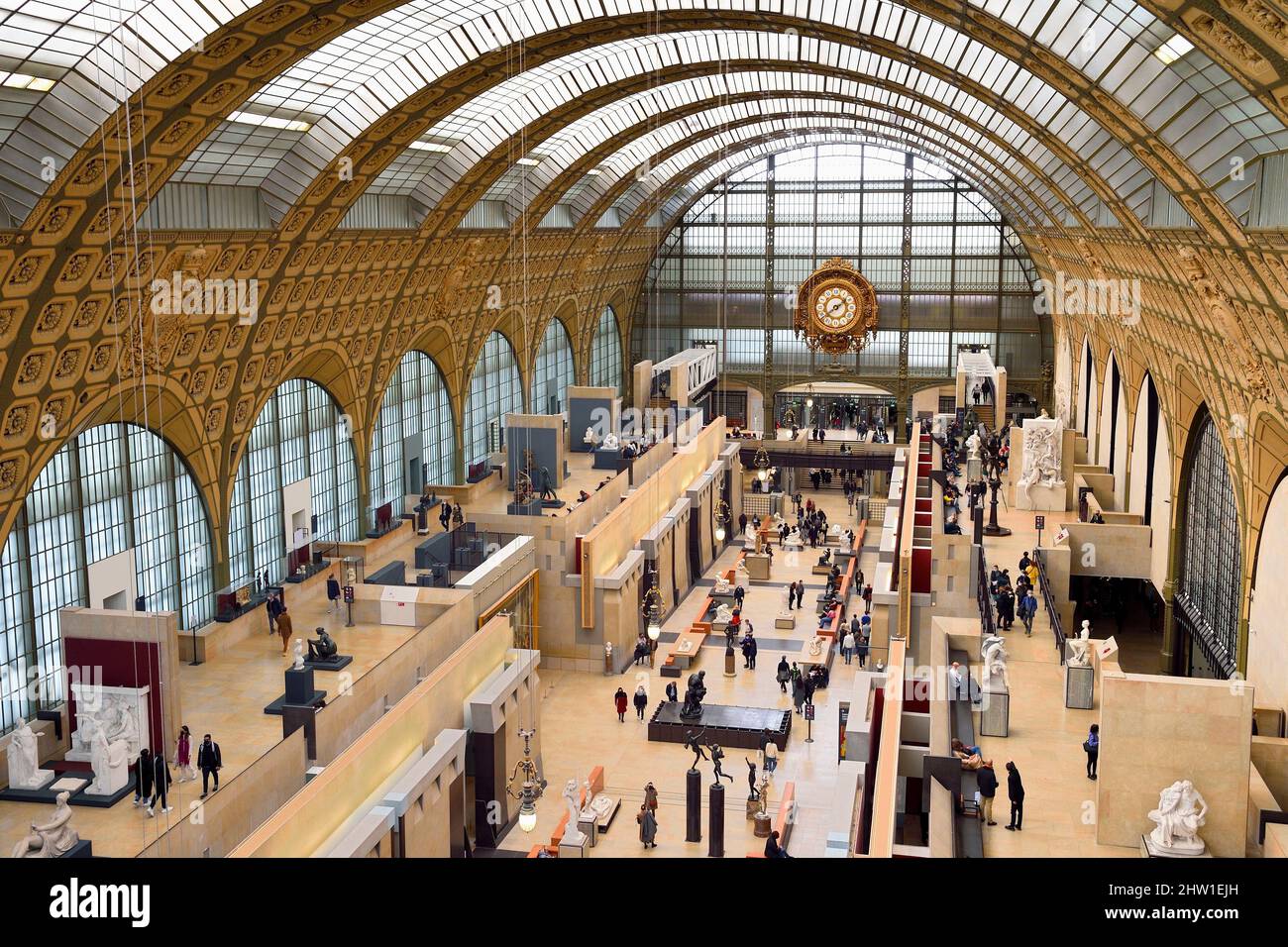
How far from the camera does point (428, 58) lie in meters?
28.3

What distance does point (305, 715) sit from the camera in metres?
19.7

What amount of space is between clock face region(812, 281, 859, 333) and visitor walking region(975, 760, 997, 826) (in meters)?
27.9

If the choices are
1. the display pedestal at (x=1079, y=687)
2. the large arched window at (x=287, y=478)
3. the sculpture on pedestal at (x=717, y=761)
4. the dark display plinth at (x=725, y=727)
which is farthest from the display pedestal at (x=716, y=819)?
the large arched window at (x=287, y=478)

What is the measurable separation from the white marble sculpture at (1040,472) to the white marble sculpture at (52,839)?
91.8 ft

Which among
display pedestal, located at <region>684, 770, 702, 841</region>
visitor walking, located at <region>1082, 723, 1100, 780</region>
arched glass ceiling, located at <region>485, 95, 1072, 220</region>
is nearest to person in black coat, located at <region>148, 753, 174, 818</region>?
display pedestal, located at <region>684, 770, 702, 841</region>

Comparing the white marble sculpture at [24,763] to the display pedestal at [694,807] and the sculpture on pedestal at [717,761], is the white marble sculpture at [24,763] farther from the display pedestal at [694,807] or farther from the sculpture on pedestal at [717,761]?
the sculpture on pedestal at [717,761]

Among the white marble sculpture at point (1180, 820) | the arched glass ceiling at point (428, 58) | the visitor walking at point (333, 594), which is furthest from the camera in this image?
the visitor walking at point (333, 594)

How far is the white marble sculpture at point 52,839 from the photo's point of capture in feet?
55.6

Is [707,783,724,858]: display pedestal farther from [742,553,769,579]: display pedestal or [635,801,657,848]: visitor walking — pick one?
[742,553,769,579]: display pedestal

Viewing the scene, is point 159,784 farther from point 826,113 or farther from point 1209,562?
point 826,113

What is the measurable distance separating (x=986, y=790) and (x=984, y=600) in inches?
436

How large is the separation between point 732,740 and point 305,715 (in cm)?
1182
